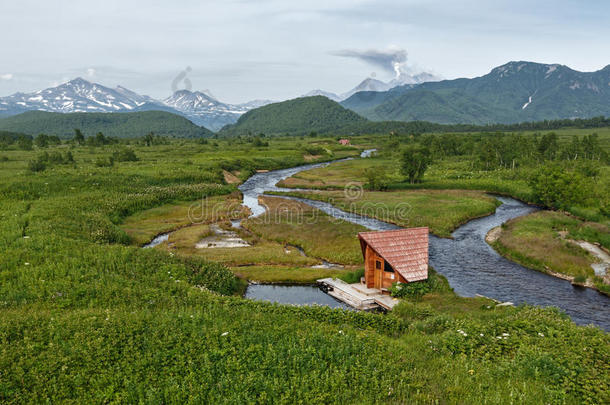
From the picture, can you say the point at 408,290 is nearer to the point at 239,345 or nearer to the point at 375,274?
the point at 375,274

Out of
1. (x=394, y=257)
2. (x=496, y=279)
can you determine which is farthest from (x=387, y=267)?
(x=496, y=279)

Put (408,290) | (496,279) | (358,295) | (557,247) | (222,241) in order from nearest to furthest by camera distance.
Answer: (408,290), (358,295), (496,279), (557,247), (222,241)

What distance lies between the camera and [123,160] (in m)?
123

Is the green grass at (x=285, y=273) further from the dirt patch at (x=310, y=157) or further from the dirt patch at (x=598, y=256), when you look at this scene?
the dirt patch at (x=310, y=157)

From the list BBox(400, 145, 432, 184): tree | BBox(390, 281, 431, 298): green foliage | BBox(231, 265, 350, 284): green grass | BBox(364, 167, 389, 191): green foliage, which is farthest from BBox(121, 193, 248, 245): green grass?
BBox(400, 145, 432, 184): tree

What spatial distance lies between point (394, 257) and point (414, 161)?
64821mm

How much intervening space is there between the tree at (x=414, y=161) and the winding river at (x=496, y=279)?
3334 cm

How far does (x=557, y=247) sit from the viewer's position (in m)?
43.7

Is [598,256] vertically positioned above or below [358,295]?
above

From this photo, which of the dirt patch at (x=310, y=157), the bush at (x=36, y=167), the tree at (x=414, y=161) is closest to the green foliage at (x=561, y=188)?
the tree at (x=414, y=161)

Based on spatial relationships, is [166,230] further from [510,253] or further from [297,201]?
[510,253]

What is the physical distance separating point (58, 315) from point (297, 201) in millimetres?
59776

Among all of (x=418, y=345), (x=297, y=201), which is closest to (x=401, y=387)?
(x=418, y=345)

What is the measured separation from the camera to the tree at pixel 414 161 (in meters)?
92.1
